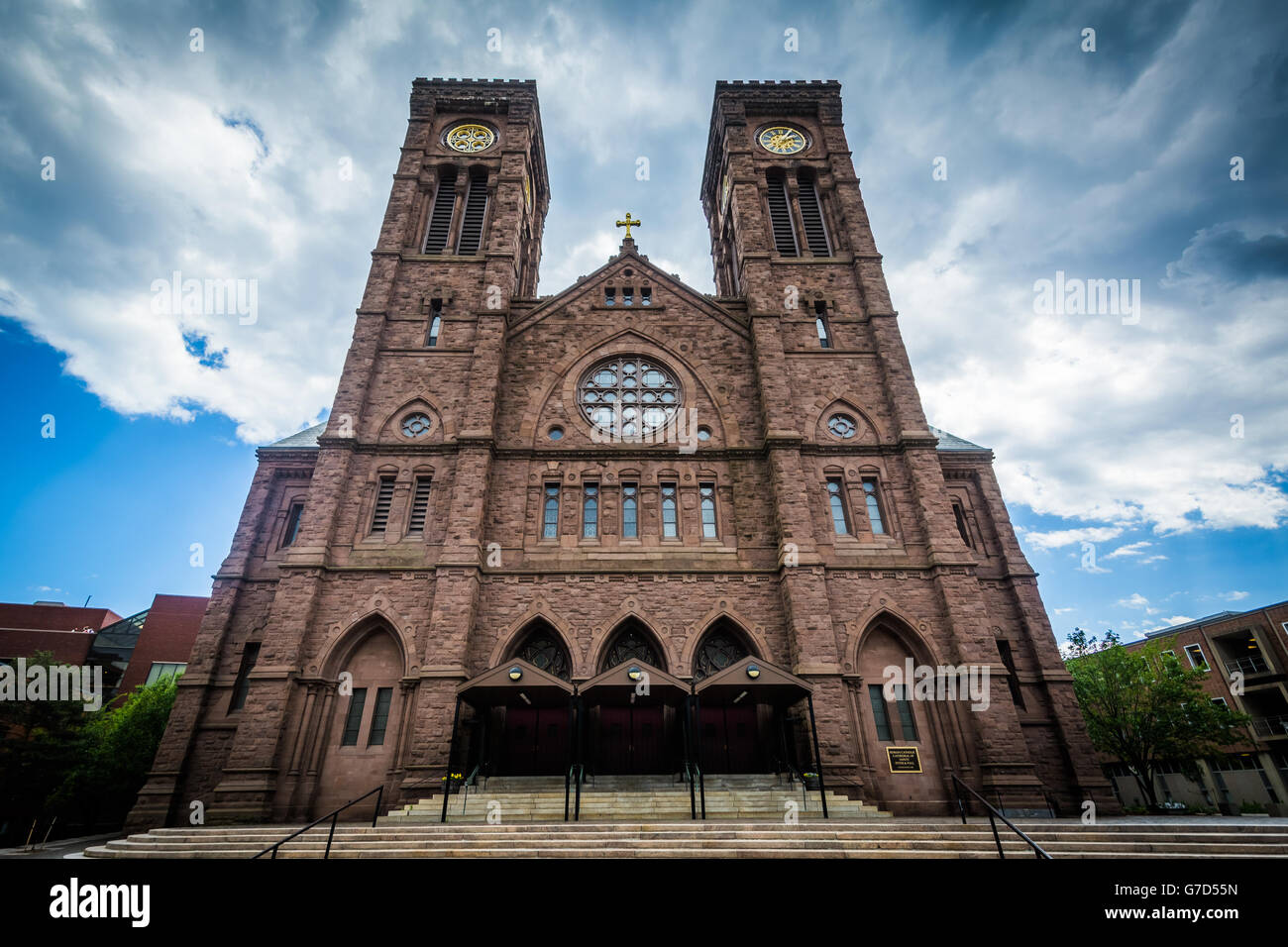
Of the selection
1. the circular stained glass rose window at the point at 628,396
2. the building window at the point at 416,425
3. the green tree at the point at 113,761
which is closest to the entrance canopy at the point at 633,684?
the circular stained glass rose window at the point at 628,396

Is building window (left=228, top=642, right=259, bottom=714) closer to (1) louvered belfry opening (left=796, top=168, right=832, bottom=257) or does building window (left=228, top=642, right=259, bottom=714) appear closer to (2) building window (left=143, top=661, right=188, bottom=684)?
(2) building window (left=143, top=661, right=188, bottom=684)

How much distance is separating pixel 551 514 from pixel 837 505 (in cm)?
874

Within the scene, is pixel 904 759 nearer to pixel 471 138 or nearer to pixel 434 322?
pixel 434 322

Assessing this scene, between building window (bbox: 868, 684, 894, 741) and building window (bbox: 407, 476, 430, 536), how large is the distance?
1315 centimetres

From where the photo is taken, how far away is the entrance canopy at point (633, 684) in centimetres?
1258

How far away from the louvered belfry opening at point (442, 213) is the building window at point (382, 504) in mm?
10110

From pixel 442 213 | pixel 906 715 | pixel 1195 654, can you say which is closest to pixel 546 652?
pixel 906 715

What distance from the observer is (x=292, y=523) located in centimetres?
1861

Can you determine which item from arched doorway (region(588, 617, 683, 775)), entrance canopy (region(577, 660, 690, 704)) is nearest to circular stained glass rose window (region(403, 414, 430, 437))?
arched doorway (region(588, 617, 683, 775))

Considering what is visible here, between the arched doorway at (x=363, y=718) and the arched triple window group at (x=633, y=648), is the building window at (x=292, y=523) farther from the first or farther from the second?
Answer: the arched triple window group at (x=633, y=648)

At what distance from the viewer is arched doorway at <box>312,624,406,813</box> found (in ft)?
46.2
